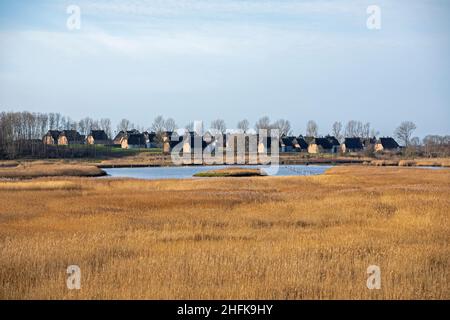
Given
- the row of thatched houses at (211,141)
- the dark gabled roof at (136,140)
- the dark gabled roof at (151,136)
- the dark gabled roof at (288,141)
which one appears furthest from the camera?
the dark gabled roof at (288,141)

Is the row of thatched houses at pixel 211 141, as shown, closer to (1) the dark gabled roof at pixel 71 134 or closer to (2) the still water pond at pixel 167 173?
(1) the dark gabled roof at pixel 71 134

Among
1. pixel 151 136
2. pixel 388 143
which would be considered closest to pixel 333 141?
pixel 388 143

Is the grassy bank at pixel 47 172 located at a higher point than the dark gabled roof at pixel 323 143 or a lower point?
lower

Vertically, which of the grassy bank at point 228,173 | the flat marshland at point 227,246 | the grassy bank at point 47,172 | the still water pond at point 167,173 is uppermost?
the flat marshland at point 227,246

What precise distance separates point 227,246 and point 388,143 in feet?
502

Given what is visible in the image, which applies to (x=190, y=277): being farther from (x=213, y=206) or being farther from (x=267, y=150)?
(x=267, y=150)

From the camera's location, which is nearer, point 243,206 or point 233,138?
point 243,206

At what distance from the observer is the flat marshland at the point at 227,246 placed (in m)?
11.3

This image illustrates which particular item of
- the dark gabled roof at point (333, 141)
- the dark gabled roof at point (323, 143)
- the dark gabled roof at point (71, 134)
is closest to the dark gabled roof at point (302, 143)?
the dark gabled roof at point (323, 143)

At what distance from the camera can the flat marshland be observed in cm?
1128

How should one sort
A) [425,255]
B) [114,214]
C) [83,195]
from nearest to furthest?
1. [425,255]
2. [114,214]
3. [83,195]
